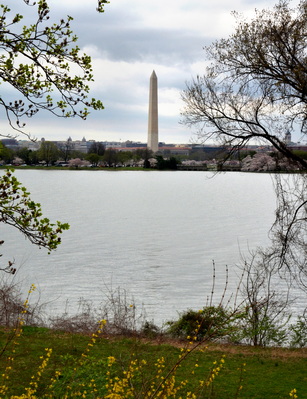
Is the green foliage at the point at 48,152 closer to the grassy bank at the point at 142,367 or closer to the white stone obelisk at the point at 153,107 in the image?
the white stone obelisk at the point at 153,107

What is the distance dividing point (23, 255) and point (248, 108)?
15.5 meters

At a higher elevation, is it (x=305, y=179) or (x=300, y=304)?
(x=305, y=179)

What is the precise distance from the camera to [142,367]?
7.55 metres

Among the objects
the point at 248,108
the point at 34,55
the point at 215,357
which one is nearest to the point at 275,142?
the point at 248,108

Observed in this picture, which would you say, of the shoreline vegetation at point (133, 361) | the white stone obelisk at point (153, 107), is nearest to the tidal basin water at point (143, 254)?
the shoreline vegetation at point (133, 361)

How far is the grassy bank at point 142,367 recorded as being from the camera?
270 inches

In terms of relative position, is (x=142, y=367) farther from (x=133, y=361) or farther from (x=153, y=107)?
(x=153, y=107)

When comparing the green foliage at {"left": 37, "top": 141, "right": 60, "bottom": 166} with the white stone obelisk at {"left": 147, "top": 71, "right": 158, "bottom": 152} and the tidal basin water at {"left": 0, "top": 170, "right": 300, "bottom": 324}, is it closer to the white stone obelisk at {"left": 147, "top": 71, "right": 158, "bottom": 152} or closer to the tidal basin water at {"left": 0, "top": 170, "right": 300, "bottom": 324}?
the white stone obelisk at {"left": 147, "top": 71, "right": 158, "bottom": 152}

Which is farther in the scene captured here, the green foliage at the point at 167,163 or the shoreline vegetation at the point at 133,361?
the green foliage at the point at 167,163

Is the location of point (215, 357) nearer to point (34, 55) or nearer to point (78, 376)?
point (78, 376)

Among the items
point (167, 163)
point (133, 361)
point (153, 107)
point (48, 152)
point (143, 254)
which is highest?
point (153, 107)

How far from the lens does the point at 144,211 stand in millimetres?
44500

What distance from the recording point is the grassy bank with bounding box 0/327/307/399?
22.5 ft

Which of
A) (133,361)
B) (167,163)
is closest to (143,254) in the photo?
(133,361)
